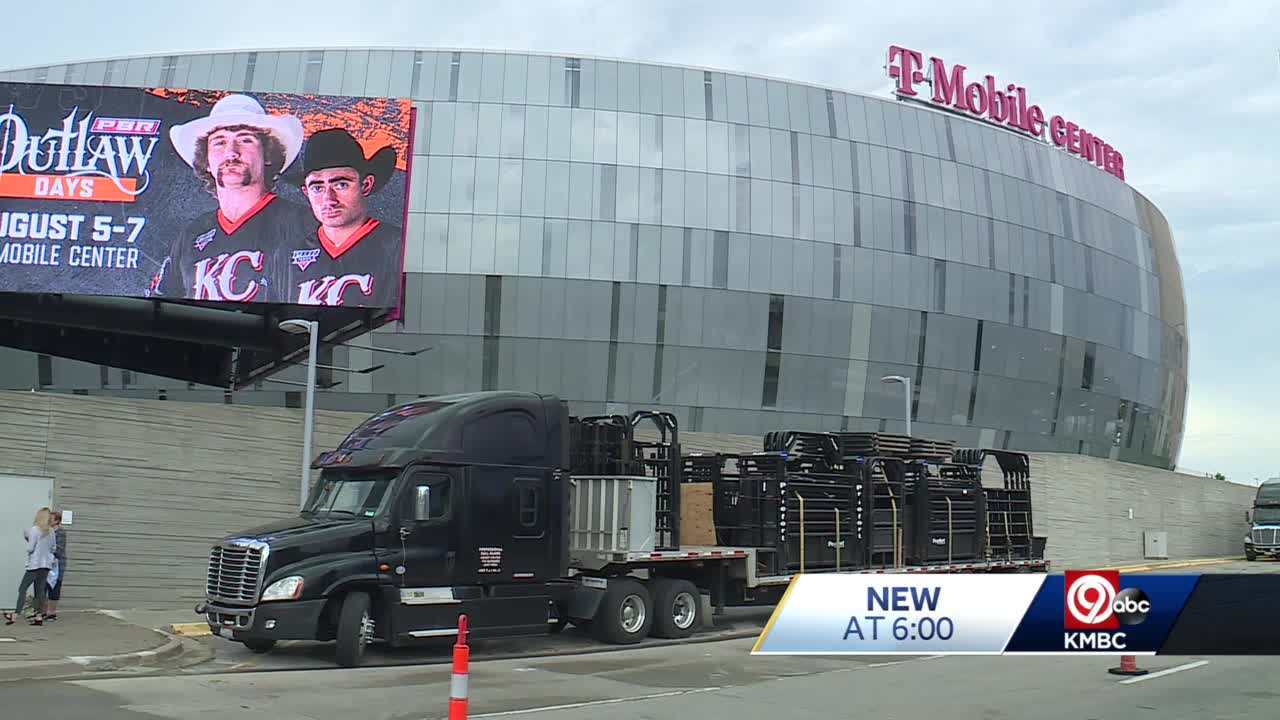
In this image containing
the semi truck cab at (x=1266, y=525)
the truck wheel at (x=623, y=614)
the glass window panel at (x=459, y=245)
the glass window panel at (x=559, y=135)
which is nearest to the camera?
the truck wheel at (x=623, y=614)

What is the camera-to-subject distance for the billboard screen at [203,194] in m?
23.8

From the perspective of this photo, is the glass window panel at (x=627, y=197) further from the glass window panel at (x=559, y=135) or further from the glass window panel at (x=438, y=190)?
the glass window panel at (x=438, y=190)

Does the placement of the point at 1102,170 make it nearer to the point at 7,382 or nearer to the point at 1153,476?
the point at 1153,476

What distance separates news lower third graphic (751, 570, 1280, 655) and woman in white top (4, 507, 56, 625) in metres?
11.9

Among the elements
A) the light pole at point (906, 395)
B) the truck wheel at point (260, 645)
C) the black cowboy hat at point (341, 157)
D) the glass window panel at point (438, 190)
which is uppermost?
the glass window panel at point (438, 190)

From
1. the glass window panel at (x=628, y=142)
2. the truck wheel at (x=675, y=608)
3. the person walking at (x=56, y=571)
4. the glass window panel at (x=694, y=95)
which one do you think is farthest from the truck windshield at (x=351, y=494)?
the glass window panel at (x=694, y=95)

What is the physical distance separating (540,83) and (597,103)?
2.18 metres

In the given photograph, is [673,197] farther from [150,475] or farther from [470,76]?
[150,475]

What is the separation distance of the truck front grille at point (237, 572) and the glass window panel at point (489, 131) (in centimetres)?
2649

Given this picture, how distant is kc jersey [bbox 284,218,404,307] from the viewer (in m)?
25.0

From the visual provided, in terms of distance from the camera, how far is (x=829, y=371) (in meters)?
43.3

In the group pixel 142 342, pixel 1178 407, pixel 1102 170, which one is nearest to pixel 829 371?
pixel 1102 170

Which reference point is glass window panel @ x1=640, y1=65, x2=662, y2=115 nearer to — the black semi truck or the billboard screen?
the billboard screen

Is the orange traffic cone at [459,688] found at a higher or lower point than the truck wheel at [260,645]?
higher
